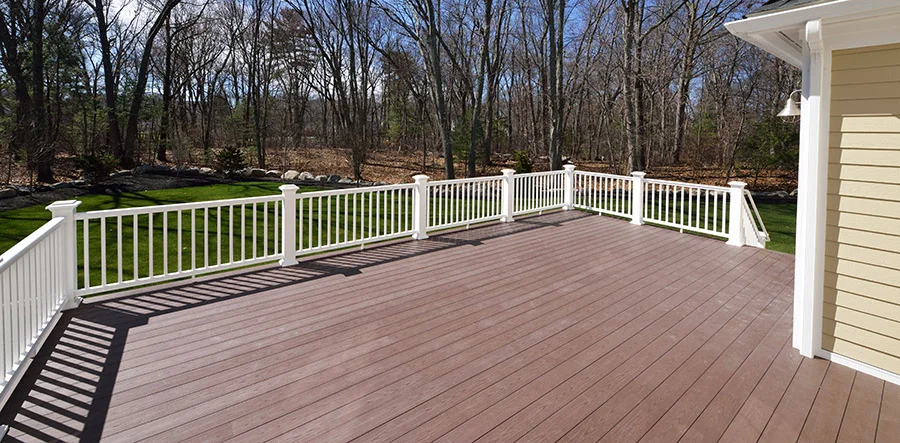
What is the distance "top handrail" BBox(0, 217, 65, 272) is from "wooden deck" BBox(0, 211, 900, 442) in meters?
0.68

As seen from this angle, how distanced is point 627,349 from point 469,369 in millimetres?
1102

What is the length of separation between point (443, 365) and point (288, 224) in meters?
2.67

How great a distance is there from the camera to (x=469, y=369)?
2754 millimetres

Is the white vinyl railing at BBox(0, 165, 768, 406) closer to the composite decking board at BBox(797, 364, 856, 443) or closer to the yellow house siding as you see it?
the yellow house siding

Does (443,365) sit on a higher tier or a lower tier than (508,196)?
lower

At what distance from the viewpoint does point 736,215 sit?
19.8 ft

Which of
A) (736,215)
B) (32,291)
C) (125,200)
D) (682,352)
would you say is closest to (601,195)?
(736,215)

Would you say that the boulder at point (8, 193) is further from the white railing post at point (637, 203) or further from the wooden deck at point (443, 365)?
the white railing post at point (637, 203)

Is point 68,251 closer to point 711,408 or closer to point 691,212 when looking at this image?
point 711,408

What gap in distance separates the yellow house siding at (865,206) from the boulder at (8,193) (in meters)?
12.5

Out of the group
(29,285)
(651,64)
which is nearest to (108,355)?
(29,285)

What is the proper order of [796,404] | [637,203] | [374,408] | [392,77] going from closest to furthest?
1. [374,408]
2. [796,404]
3. [637,203]
4. [392,77]

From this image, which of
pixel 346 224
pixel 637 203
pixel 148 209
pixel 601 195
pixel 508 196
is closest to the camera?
pixel 148 209

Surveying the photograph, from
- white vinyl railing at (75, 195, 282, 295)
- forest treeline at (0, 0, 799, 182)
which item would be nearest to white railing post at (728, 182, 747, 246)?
white vinyl railing at (75, 195, 282, 295)
